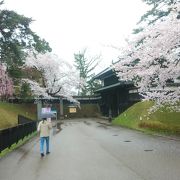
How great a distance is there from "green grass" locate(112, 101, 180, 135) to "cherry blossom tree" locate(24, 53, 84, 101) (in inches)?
896

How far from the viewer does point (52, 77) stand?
65688 mm

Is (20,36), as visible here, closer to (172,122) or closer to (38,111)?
(172,122)

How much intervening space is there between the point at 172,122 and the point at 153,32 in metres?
10.8

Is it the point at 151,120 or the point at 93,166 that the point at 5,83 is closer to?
the point at 151,120

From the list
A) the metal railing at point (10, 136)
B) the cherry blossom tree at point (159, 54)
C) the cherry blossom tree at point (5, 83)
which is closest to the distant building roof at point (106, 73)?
Result: the cherry blossom tree at point (159, 54)

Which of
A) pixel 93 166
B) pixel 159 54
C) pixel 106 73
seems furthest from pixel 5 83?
pixel 106 73

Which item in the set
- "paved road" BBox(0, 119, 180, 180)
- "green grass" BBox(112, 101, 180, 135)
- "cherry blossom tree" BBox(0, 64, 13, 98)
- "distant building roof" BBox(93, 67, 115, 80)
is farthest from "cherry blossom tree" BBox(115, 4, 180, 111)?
"distant building roof" BBox(93, 67, 115, 80)

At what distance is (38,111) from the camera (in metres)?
61.6

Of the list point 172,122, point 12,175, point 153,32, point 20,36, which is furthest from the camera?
point 172,122

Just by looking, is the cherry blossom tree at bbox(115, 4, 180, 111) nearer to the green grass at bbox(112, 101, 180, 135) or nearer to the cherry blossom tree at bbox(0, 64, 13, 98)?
the green grass at bbox(112, 101, 180, 135)

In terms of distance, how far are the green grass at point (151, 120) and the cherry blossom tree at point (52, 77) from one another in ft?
74.7

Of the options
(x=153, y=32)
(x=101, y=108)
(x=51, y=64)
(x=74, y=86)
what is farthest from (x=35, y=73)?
(x=153, y=32)

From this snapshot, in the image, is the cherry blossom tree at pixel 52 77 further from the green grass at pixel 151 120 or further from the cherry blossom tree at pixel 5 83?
the cherry blossom tree at pixel 5 83

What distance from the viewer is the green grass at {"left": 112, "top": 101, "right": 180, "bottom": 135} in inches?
1071
